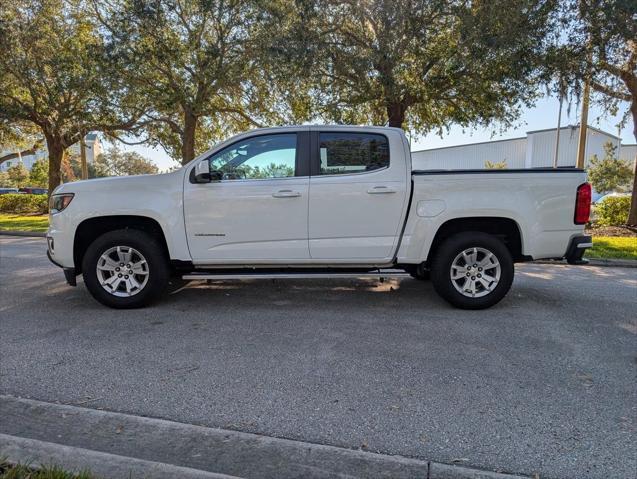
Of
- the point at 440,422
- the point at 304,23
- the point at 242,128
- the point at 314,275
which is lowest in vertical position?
the point at 440,422

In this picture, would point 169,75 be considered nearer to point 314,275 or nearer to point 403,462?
point 314,275

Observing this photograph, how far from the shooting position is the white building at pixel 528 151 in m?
64.0

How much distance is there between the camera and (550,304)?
572 cm

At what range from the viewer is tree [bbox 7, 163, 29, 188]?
153ft

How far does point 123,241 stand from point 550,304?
5162mm

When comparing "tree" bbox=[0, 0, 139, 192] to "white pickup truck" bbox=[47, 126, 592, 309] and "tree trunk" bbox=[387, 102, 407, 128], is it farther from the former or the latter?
"white pickup truck" bbox=[47, 126, 592, 309]

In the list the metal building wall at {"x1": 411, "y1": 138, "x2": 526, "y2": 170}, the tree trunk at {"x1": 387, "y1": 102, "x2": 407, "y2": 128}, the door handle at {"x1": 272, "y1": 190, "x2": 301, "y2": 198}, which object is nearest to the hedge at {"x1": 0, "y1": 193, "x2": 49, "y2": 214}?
the tree trunk at {"x1": 387, "y1": 102, "x2": 407, "y2": 128}

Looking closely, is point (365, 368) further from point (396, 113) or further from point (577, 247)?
point (396, 113)

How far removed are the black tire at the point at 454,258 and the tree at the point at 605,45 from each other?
7537 mm

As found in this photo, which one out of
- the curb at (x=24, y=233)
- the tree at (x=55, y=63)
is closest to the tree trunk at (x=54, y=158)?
the tree at (x=55, y=63)

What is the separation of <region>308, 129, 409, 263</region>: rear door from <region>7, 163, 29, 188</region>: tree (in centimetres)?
5032

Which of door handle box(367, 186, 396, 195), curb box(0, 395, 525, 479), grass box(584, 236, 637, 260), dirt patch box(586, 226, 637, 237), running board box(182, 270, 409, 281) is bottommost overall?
curb box(0, 395, 525, 479)

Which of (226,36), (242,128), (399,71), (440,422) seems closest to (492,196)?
(440,422)

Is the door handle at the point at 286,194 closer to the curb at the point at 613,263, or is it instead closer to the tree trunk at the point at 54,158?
the curb at the point at 613,263
